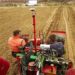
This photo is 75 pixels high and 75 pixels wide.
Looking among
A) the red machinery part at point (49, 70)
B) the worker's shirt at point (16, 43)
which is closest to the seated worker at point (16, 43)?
the worker's shirt at point (16, 43)

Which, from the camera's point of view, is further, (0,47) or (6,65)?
(0,47)

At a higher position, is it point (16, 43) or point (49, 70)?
point (16, 43)

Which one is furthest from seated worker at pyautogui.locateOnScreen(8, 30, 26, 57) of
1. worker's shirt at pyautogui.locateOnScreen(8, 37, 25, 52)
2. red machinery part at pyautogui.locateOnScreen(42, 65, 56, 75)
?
red machinery part at pyautogui.locateOnScreen(42, 65, 56, 75)

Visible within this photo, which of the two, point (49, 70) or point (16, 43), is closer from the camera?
point (49, 70)

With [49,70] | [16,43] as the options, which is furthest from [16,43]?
[49,70]

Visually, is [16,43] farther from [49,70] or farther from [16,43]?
[49,70]

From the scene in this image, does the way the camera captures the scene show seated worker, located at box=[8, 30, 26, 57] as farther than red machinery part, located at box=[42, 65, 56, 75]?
Yes

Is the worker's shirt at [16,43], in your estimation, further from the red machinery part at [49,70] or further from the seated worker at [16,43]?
Result: the red machinery part at [49,70]

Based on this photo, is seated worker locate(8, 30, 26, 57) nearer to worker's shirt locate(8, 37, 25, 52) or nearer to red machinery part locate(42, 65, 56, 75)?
worker's shirt locate(8, 37, 25, 52)

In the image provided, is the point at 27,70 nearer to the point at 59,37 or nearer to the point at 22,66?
the point at 22,66

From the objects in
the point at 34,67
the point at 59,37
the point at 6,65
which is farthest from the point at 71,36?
the point at 6,65

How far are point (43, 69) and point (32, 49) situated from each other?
1164 mm

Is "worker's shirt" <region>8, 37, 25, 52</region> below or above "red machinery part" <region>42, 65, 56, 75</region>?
above

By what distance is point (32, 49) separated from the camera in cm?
922
